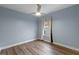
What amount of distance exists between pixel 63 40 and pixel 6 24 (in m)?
1.43

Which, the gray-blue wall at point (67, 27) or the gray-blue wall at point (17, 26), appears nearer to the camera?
the gray-blue wall at point (17, 26)

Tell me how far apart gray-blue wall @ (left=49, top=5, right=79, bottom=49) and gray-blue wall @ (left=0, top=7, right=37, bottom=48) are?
62 cm

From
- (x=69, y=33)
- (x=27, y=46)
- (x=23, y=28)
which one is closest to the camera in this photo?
(x=27, y=46)

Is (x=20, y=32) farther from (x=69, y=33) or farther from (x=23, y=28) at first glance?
(x=69, y=33)

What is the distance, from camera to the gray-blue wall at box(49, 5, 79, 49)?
5.23 ft

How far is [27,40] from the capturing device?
1.19 meters

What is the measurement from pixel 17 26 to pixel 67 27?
1270mm

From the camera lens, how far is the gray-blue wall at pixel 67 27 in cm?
159

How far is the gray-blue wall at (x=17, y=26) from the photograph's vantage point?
1164 mm

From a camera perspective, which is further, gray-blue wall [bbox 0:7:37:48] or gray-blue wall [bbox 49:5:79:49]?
gray-blue wall [bbox 49:5:79:49]

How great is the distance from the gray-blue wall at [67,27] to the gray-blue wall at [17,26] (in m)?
0.62

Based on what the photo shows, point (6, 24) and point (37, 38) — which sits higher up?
point (6, 24)
